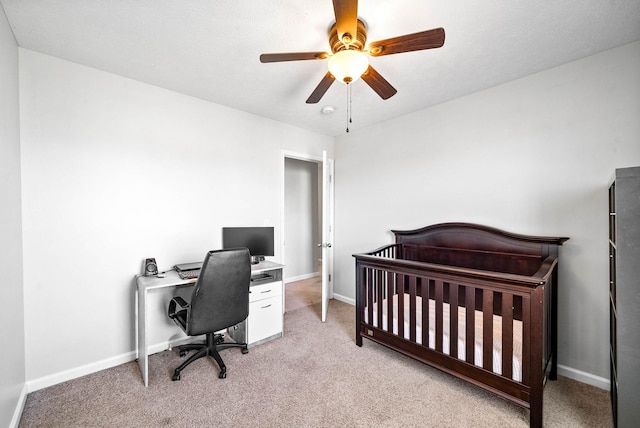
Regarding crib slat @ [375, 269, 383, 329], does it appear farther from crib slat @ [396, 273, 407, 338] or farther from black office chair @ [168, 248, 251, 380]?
black office chair @ [168, 248, 251, 380]

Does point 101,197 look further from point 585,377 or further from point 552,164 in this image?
point 585,377

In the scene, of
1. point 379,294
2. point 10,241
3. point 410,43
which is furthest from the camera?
point 379,294

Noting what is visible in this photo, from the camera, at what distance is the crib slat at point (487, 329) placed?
Answer: 1.83m

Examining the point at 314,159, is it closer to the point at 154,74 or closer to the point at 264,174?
the point at 264,174

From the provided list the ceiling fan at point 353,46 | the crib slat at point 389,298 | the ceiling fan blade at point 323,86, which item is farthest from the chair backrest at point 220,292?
the ceiling fan at point 353,46

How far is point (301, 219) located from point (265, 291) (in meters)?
2.61

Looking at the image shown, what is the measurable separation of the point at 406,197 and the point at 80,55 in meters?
3.27

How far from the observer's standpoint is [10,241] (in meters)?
1.71

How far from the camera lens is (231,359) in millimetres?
2443

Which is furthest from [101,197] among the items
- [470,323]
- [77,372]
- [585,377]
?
[585,377]

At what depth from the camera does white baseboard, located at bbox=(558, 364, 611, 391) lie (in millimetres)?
2041

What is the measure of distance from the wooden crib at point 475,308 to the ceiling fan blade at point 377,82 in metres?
1.34

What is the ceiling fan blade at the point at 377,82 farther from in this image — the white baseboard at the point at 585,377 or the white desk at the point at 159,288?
the white baseboard at the point at 585,377

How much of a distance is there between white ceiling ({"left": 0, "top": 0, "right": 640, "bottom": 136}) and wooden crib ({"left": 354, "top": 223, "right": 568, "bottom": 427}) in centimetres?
143
